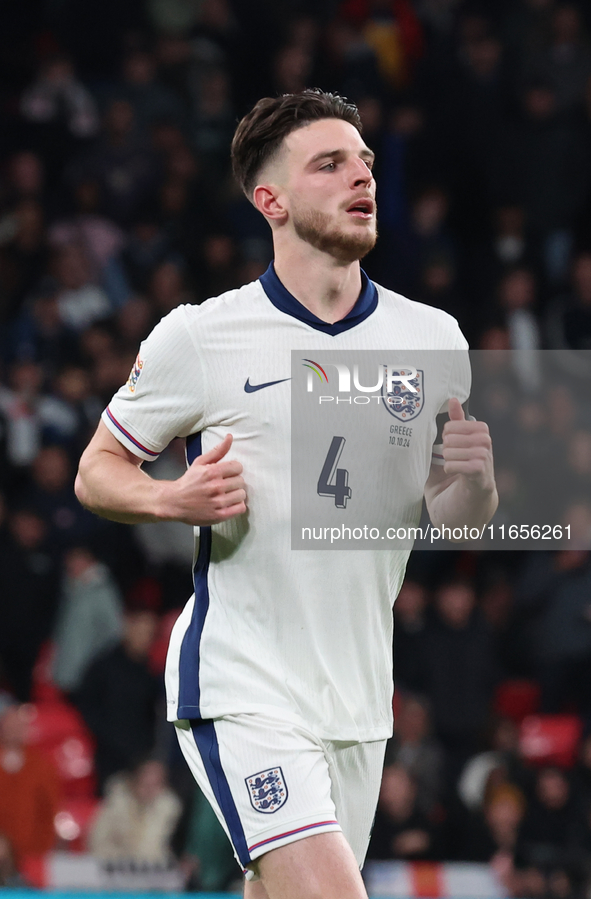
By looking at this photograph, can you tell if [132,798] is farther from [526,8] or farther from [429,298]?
[526,8]

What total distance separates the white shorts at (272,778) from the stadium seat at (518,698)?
5.65 meters

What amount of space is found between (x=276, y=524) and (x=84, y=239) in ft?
27.4

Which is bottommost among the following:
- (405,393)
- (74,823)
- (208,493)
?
(74,823)

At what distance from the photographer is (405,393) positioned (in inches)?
143

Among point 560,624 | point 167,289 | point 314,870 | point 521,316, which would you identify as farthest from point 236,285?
point 314,870

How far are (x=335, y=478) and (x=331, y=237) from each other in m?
0.71

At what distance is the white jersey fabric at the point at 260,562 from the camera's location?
11.0 feet

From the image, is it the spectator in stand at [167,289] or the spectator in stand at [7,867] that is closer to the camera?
the spectator in stand at [7,867]

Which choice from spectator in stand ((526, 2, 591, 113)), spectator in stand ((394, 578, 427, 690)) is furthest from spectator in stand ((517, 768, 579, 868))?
spectator in stand ((526, 2, 591, 113))

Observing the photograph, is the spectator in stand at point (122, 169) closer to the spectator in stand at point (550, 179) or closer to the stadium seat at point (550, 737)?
the spectator in stand at point (550, 179)

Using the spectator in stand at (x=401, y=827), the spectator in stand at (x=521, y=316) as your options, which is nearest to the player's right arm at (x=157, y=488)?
the spectator in stand at (x=401, y=827)

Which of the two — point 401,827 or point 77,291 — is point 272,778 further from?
point 77,291

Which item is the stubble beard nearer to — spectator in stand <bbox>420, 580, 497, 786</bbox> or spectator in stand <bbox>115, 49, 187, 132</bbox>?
spectator in stand <bbox>420, 580, 497, 786</bbox>

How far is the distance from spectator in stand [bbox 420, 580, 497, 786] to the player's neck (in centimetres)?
541
